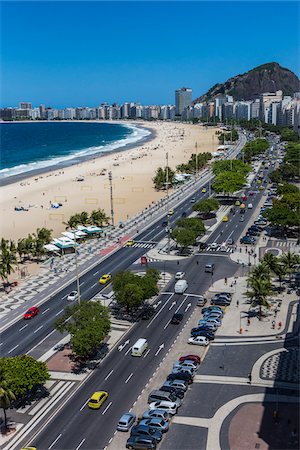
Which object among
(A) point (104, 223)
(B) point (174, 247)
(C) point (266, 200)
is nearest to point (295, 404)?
(B) point (174, 247)

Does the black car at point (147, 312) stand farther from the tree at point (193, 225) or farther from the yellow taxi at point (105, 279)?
the tree at point (193, 225)

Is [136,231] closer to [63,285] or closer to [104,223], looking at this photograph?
[104,223]

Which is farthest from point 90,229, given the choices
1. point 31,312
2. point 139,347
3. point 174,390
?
point 174,390

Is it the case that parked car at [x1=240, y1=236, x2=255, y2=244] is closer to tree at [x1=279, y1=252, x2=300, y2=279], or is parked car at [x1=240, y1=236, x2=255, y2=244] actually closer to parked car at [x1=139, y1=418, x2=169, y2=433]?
tree at [x1=279, y1=252, x2=300, y2=279]

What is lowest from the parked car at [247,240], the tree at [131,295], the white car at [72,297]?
the white car at [72,297]

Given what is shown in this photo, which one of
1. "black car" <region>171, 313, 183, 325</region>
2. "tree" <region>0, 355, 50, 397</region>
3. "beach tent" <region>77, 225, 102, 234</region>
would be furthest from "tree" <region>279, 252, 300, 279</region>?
"beach tent" <region>77, 225, 102, 234</region>

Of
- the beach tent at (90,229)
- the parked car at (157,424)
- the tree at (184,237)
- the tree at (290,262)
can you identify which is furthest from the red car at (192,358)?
the beach tent at (90,229)

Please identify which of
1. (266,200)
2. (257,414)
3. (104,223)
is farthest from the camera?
(266,200)
